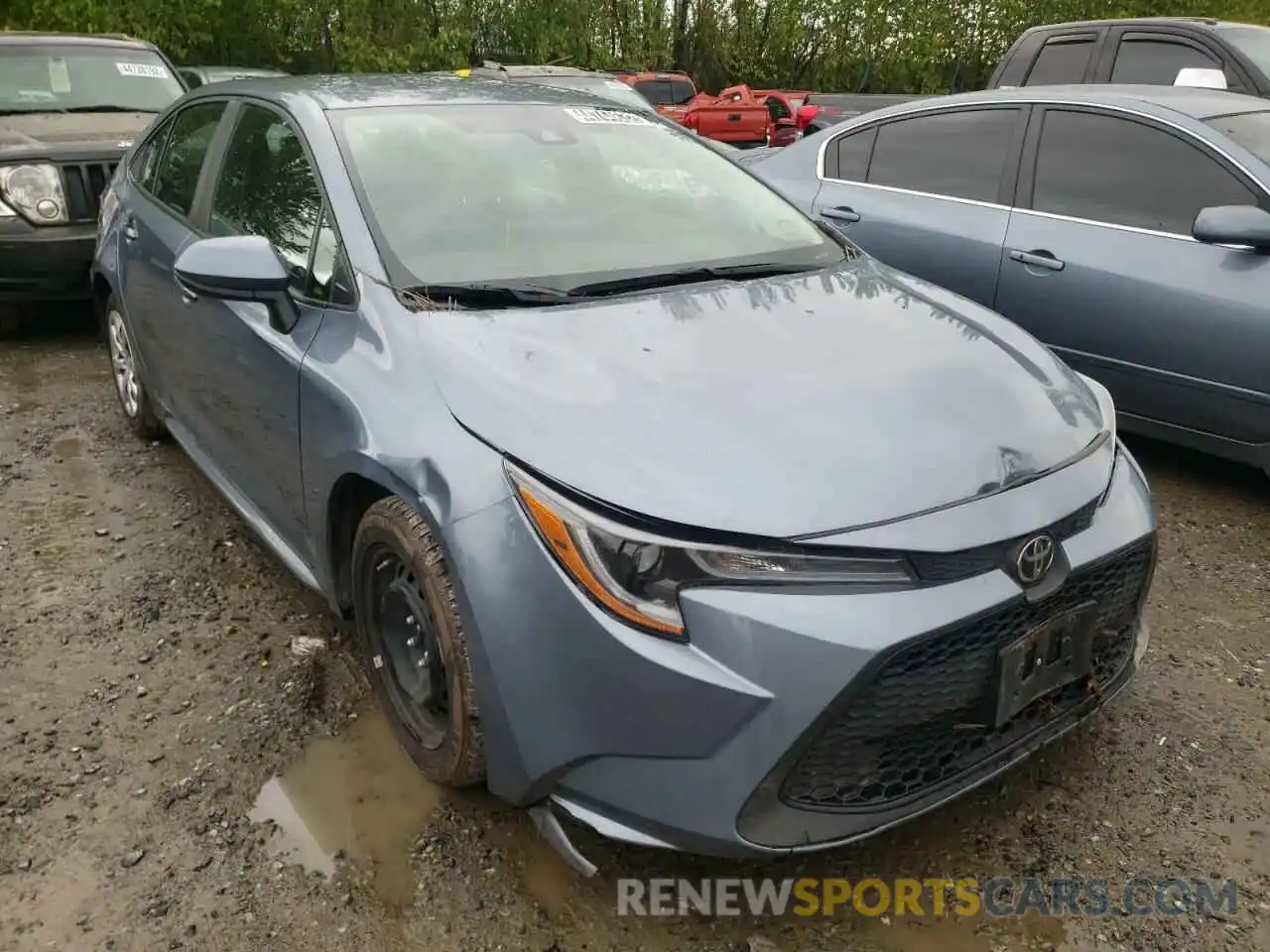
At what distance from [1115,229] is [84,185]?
17.0 ft

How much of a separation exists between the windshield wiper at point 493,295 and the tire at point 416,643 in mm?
515

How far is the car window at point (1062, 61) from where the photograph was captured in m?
7.18

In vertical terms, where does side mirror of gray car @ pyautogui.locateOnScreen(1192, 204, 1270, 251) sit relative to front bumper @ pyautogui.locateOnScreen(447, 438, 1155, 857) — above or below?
above

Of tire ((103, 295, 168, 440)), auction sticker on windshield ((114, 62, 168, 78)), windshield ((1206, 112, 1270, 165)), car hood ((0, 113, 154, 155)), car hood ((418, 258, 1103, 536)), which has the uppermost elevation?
auction sticker on windshield ((114, 62, 168, 78))

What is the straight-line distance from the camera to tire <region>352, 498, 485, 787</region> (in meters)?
2.11

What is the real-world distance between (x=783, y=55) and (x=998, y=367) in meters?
30.4

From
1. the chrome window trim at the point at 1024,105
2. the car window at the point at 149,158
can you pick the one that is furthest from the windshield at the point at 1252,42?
the car window at the point at 149,158

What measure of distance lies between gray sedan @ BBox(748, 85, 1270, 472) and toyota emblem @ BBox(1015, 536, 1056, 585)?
217 centimetres

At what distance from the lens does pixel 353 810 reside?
2.43 meters

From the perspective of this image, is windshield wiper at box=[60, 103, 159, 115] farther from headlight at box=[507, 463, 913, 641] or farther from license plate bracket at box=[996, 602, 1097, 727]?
license plate bracket at box=[996, 602, 1097, 727]

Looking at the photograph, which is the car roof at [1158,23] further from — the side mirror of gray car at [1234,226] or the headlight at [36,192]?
the headlight at [36,192]

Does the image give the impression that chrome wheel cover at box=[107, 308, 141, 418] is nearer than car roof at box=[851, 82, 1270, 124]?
No

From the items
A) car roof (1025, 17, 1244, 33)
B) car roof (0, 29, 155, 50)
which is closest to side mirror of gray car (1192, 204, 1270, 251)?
car roof (1025, 17, 1244, 33)

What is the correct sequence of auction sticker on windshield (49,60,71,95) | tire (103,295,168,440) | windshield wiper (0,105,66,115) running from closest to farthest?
tire (103,295,168,440) → windshield wiper (0,105,66,115) → auction sticker on windshield (49,60,71,95)
